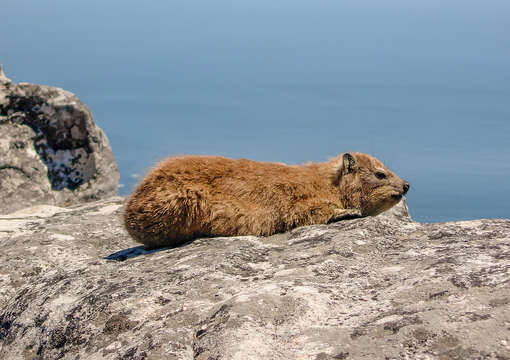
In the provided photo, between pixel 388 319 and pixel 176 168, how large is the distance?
192 inches

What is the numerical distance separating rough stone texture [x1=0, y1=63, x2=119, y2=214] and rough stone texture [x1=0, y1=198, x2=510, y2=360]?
6.87 m

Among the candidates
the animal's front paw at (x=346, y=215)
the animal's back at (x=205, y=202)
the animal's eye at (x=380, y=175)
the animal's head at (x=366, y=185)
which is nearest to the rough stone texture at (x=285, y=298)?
the animal's back at (x=205, y=202)

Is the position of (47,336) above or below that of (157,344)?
below

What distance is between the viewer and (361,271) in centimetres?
588

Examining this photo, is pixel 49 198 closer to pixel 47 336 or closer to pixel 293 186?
pixel 293 186

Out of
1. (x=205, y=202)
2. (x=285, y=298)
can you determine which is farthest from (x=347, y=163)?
(x=285, y=298)

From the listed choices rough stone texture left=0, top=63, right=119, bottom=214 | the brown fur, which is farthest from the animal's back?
rough stone texture left=0, top=63, right=119, bottom=214

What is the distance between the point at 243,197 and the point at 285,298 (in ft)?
12.5

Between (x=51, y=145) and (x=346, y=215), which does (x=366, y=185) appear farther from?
(x=51, y=145)

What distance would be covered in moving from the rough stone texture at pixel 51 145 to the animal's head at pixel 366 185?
7.63 m

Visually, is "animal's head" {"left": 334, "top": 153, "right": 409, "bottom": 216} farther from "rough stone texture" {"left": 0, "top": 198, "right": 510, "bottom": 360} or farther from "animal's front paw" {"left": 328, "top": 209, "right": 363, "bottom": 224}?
"rough stone texture" {"left": 0, "top": 198, "right": 510, "bottom": 360}

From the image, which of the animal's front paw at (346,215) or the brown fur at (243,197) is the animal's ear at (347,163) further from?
the animal's front paw at (346,215)

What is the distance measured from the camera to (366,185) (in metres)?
9.87

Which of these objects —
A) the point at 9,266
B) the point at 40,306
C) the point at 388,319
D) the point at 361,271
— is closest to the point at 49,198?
the point at 9,266
